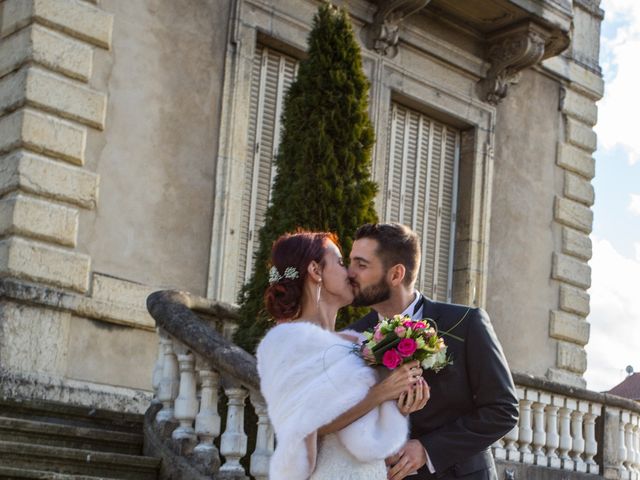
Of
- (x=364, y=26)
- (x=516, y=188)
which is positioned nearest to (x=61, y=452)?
(x=364, y=26)

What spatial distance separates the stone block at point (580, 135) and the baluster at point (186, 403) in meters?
7.86

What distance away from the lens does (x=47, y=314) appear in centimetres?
817

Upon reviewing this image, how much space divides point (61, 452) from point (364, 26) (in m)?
6.22

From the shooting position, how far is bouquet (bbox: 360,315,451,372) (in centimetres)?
321

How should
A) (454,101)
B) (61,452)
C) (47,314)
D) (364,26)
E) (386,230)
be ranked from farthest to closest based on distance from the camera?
(454,101) → (364,26) → (47,314) → (61,452) → (386,230)

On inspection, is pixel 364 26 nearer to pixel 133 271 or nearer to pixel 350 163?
pixel 133 271

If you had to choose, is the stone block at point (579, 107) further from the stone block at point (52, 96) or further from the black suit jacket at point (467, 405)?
the black suit jacket at point (467, 405)

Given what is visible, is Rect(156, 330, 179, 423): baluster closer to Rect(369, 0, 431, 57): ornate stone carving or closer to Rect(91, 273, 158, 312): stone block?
Rect(91, 273, 158, 312): stone block

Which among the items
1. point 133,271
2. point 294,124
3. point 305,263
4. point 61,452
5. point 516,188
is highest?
point 516,188

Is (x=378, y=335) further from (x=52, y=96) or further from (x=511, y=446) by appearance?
(x=52, y=96)

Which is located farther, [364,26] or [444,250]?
[444,250]

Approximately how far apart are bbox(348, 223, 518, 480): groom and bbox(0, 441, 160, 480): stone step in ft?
9.66

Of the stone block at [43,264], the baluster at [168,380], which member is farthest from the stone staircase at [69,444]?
the stone block at [43,264]

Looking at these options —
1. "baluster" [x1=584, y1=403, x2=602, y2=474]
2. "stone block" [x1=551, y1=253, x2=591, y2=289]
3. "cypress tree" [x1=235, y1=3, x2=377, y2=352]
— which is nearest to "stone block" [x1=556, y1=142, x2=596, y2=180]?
"stone block" [x1=551, y1=253, x2=591, y2=289]
